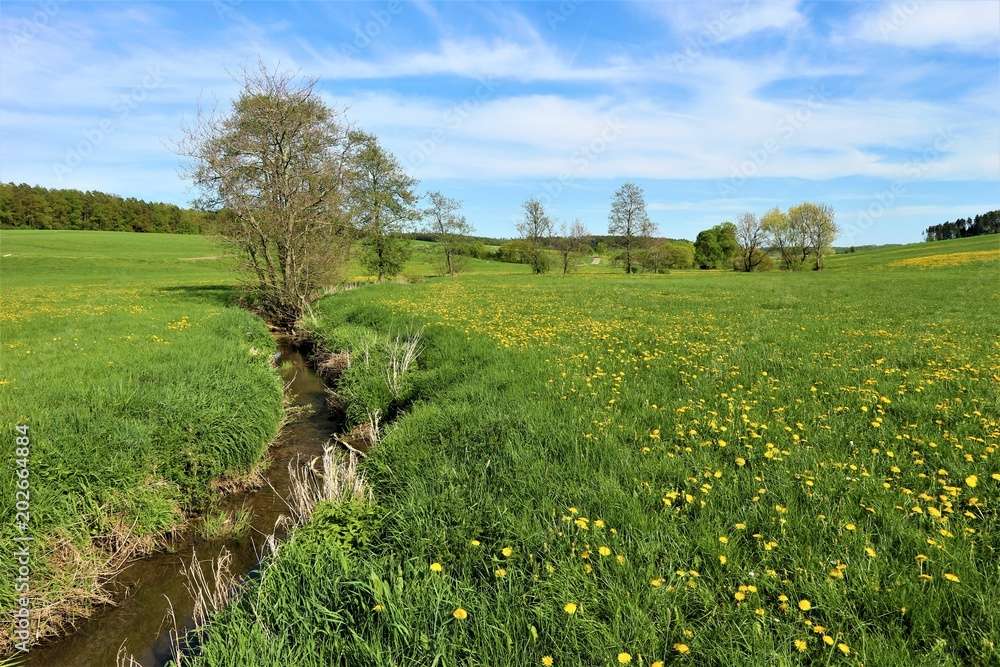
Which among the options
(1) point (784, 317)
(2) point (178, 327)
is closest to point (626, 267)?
(1) point (784, 317)

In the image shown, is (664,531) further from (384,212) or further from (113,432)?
(384,212)

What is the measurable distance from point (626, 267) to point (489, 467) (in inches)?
2852

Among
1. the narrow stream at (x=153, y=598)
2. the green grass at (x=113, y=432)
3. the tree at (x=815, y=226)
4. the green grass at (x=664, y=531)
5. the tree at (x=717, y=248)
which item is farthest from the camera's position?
the tree at (x=717, y=248)

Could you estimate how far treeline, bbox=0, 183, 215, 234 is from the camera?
83.0 metres

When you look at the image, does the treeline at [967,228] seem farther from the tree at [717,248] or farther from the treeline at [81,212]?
the treeline at [81,212]

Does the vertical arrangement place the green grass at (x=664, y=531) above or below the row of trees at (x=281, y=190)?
below

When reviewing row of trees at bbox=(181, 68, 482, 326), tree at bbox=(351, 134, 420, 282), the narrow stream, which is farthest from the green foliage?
the narrow stream

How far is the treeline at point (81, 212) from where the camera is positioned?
83.0 m

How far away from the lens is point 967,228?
375 ft

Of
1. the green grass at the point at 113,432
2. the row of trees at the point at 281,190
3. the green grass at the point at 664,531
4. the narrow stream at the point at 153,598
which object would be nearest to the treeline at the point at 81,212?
the row of trees at the point at 281,190

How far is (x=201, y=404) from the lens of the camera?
7.29 metres

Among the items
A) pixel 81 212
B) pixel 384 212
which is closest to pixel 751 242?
pixel 384 212

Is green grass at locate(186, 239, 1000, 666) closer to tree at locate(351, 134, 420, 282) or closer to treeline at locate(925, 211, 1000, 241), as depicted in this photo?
tree at locate(351, 134, 420, 282)

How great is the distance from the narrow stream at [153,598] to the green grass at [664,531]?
1.64 m
